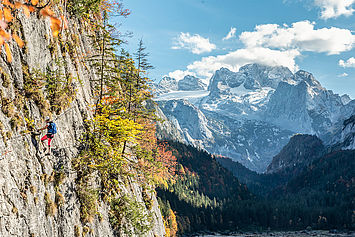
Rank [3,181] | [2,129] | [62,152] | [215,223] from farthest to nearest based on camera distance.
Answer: [215,223] < [62,152] < [2,129] < [3,181]

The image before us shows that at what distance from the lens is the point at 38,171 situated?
10.4m

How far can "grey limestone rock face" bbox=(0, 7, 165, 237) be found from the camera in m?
8.76

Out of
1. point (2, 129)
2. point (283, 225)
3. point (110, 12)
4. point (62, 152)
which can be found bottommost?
point (283, 225)

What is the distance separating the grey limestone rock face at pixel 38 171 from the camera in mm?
8758

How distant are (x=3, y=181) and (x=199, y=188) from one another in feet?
632

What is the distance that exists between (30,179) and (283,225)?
189486mm

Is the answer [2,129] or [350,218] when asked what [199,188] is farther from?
[2,129]

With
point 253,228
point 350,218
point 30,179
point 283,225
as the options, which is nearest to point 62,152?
point 30,179

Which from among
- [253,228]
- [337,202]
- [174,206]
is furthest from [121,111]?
[337,202]

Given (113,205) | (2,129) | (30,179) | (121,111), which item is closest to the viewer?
(2,129)

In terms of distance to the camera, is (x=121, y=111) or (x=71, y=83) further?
(x=121, y=111)

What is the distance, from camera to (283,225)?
171000mm

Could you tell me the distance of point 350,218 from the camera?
163750 millimetres

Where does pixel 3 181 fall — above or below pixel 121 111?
below
